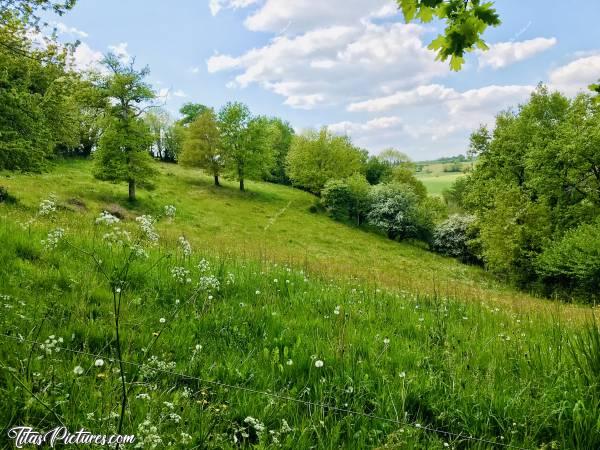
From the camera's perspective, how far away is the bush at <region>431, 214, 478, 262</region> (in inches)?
2088

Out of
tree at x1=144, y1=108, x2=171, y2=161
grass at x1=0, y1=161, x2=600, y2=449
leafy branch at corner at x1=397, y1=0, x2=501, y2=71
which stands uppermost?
tree at x1=144, y1=108, x2=171, y2=161

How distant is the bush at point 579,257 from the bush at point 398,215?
28.5 meters

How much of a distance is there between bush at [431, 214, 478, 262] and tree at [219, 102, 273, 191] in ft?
99.9

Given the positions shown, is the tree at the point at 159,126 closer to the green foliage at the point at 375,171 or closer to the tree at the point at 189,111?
the tree at the point at 189,111

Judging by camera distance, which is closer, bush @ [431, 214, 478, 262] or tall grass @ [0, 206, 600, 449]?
tall grass @ [0, 206, 600, 449]

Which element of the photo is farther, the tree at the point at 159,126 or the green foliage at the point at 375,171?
the green foliage at the point at 375,171

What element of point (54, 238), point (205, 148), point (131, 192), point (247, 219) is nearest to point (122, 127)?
point (131, 192)

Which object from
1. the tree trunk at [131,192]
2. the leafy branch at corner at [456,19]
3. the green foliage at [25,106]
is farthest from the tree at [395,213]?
the leafy branch at corner at [456,19]

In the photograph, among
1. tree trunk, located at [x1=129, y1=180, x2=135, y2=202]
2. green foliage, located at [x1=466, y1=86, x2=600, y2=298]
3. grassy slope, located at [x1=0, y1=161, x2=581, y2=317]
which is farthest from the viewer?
tree trunk, located at [x1=129, y1=180, x2=135, y2=202]

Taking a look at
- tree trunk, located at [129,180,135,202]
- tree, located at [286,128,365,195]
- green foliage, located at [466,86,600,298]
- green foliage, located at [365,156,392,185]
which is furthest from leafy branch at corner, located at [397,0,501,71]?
green foliage, located at [365,156,392,185]

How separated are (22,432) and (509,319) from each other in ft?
23.4

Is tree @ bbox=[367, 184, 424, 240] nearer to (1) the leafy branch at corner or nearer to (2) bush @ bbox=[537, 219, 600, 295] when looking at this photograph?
(2) bush @ bbox=[537, 219, 600, 295]

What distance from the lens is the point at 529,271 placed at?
34.2m

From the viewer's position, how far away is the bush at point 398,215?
2304 inches
